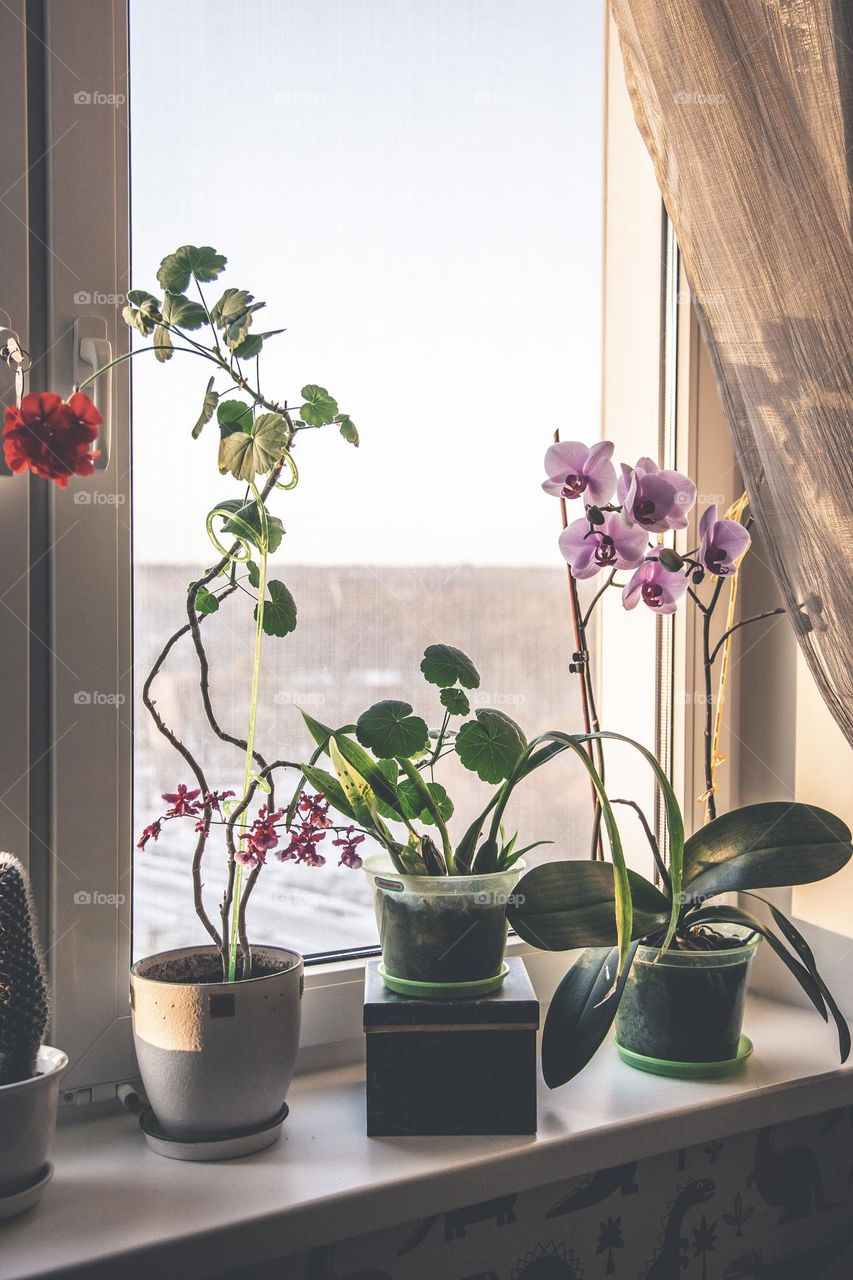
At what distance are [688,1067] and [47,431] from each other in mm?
914

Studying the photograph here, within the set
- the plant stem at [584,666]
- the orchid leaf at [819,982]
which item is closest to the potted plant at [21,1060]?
the plant stem at [584,666]

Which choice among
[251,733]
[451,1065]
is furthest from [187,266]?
[451,1065]

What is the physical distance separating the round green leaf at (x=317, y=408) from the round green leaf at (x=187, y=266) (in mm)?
132

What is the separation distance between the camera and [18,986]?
837 millimetres

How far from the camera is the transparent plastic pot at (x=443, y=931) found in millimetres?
1007

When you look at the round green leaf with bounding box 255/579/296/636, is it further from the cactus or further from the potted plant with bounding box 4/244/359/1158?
the cactus

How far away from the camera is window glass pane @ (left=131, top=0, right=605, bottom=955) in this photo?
108 cm

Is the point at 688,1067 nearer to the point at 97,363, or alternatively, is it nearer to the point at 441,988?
the point at 441,988

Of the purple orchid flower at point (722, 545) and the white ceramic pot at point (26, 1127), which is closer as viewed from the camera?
the white ceramic pot at point (26, 1127)

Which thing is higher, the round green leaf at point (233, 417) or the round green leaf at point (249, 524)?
the round green leaf at point (233, 417)

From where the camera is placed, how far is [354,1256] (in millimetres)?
981

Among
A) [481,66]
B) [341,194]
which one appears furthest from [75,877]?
[481,66]

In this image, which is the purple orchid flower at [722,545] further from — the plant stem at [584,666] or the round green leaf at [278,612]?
the round green leaf at [278,612]

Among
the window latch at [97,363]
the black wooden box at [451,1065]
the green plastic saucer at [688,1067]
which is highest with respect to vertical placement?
the window latch at [97,363]
